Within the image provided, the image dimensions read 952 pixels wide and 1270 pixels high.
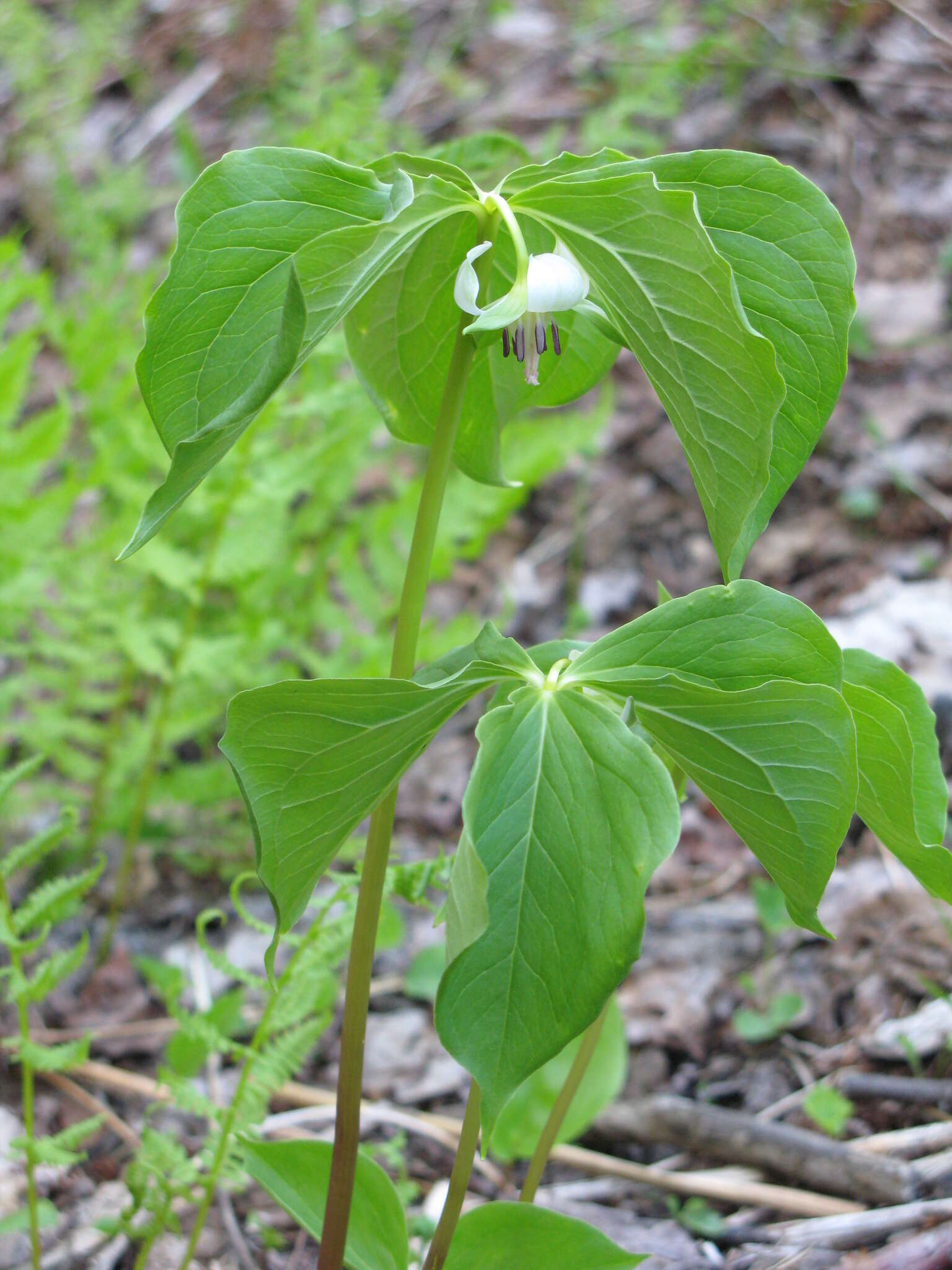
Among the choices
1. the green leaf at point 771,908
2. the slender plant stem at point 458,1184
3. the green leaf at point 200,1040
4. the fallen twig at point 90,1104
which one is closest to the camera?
the slender plant stem at point 458,1184

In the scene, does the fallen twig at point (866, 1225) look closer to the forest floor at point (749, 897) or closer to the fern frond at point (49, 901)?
the forest floor at point (749, 897)

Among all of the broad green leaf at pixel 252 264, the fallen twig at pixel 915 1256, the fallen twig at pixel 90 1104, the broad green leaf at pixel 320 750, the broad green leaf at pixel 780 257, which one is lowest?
the fallen twig at pixel 915 1256

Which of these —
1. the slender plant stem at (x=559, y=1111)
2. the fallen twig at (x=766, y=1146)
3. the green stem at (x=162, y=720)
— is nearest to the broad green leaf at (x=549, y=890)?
the slender plant stem at (x=559, y=1111)

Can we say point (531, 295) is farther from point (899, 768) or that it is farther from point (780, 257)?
point (899, 768)

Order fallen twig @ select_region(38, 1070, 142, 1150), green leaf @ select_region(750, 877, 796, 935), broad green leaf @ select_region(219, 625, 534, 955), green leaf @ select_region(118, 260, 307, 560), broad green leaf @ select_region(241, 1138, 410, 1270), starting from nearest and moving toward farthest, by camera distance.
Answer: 1. green leaf @ select_region(118, 260, 307, 560)
2. broad green leaf @ select_region(219, 625, 534, 955)
3. broad green leaf @ select_region(241, 1138, 410, 1270)
4. fallen twig @ select_region(38, 1070, 142, 1150)
5. green leaf @ select_region(750, 877, 796, 935)

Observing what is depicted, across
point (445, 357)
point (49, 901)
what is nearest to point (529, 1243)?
point (49, 901)

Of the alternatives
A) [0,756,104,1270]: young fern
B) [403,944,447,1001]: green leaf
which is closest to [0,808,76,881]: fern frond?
[0,756,104,1270]: young fern

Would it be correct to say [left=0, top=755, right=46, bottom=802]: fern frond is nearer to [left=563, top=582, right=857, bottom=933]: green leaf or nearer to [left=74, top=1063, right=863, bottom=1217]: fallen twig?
[left=74, top=1063, right=863, bottom=1217]: fallen twig
